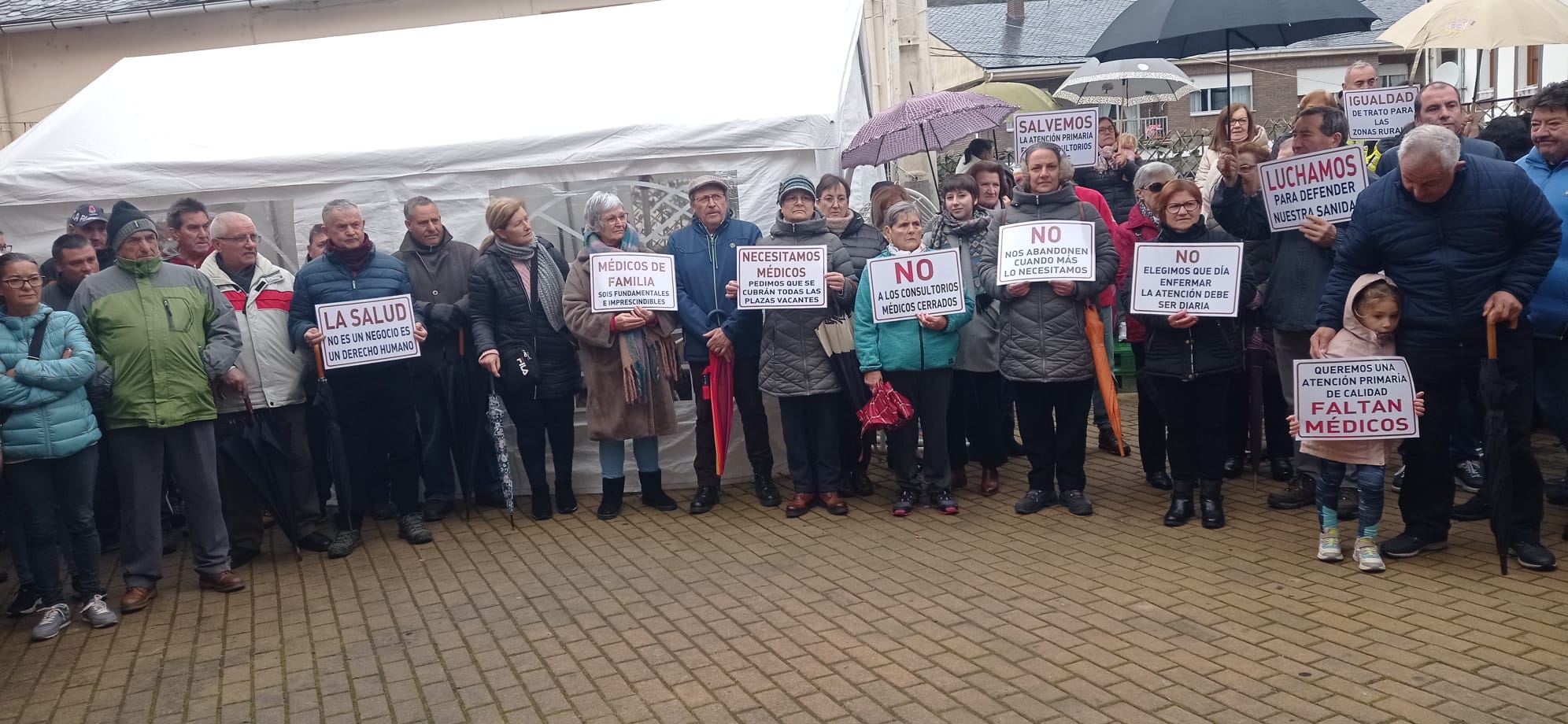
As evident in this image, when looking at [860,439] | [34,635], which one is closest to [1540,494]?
[860,439]

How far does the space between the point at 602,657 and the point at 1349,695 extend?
9.27 feet

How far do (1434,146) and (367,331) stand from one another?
5.51 metres

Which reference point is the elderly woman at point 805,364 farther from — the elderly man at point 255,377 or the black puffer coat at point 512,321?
the elderly man at point 255,377

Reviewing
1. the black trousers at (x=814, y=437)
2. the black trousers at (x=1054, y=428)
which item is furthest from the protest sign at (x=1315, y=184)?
the black trousers at (x=814, y=437)

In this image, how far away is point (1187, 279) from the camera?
21.3ft

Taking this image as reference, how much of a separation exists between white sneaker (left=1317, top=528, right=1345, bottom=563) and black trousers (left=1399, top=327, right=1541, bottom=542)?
39cm

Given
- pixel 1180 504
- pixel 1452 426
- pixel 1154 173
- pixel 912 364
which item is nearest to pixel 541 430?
pixel 912 364

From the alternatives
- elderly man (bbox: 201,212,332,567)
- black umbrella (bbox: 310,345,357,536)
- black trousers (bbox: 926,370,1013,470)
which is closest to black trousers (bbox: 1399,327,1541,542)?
black trousers (bbox: 926,370,1013,470)

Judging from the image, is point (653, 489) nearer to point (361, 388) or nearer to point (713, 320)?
point (713, 320)

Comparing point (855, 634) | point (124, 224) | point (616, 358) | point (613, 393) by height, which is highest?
point (124, 224)

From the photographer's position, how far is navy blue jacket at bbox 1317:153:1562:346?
5.40 meters

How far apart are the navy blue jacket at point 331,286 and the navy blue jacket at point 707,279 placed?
167cm

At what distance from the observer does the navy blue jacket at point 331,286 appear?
7211 mm

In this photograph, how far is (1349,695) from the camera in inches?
168
